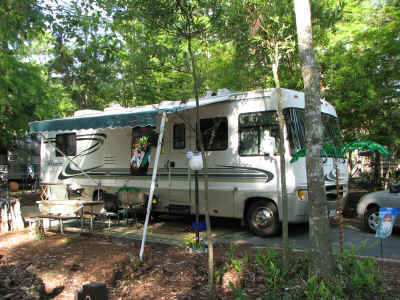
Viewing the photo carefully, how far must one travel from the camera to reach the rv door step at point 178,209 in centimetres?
888

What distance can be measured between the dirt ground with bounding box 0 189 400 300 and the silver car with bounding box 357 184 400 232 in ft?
8.09

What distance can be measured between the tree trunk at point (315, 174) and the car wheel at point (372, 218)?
4.18 meters

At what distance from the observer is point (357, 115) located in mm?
10195

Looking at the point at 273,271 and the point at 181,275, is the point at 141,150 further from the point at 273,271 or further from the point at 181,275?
the point at 273,271

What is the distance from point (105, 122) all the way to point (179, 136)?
2.20m

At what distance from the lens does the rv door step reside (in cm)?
888

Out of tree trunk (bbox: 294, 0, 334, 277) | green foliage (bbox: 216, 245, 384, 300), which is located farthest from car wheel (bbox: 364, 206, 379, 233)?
tree trunk (bbox: 294, 0, 334, 277)

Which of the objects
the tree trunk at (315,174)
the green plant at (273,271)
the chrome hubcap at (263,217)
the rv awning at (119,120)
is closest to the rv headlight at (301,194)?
the chrome hubcap at (263,217)

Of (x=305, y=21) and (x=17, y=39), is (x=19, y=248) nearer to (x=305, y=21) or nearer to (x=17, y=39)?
(x=17, y=39)

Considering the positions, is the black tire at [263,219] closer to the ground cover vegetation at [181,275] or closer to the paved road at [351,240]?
the paved road at [351,240]

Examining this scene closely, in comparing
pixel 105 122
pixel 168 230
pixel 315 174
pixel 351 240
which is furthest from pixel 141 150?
pixel 315 174

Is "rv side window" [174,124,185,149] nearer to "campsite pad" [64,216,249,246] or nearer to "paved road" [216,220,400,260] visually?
"campsite pad" [64,216,249,246]

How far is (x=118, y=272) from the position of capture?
5.12 meters

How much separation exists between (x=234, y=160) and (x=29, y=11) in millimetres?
5261
